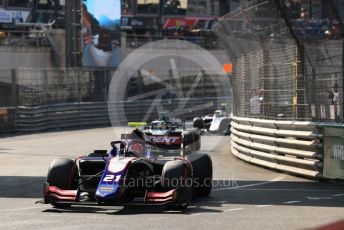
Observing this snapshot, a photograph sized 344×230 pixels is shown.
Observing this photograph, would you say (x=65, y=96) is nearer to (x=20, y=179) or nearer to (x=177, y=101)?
(x=177, y=101)

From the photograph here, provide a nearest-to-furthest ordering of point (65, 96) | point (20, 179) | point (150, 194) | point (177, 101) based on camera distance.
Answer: point (150, 194) → point (20, 179) → point (65, 96) → point (177, 101)

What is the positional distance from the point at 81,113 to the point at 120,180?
2132 cm

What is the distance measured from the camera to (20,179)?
11242mm

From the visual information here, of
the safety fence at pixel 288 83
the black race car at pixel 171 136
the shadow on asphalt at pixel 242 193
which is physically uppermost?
the safety fence at pixel 288 83

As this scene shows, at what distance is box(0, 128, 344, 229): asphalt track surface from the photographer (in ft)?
23.2

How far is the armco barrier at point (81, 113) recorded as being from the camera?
2558 centimetres

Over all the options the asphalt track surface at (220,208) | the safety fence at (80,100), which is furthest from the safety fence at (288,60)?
the safety fence at (80,100)

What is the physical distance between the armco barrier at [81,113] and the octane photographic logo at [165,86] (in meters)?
0.05

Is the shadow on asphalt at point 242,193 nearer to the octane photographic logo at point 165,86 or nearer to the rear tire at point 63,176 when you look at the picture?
the rear tire at point 63,176

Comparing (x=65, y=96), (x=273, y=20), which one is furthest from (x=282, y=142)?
(x=65, y=96)

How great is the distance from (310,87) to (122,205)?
5102mm

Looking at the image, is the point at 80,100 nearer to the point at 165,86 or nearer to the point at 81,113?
the point at 81,113

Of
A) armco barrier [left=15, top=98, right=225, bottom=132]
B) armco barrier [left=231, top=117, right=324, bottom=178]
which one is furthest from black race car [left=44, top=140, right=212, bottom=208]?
armco barrier [left=15, top=98, right=225, bottom=132]

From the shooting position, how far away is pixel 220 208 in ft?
26.8
